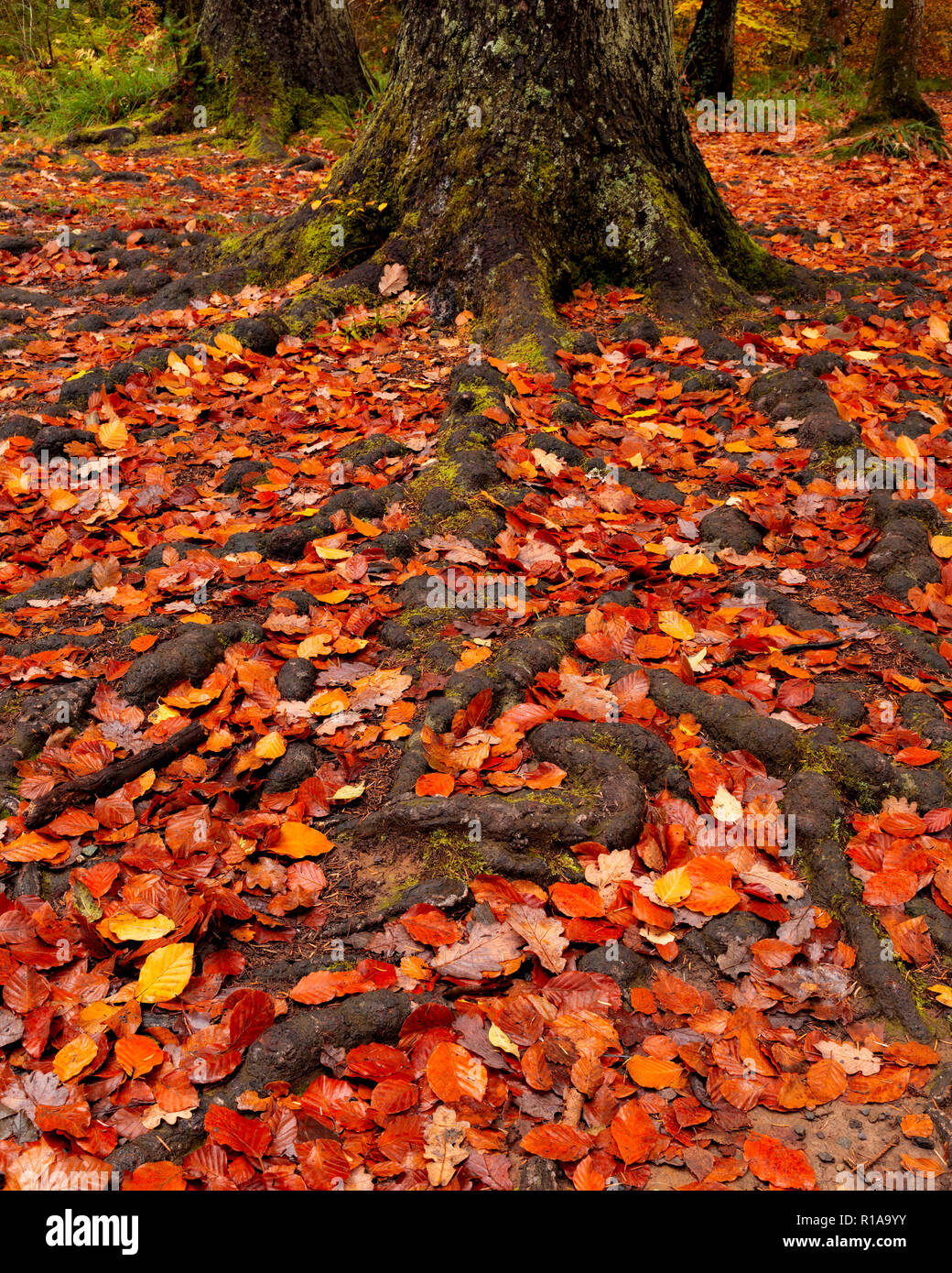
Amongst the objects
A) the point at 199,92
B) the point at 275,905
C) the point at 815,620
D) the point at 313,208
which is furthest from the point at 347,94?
the point at 275,905

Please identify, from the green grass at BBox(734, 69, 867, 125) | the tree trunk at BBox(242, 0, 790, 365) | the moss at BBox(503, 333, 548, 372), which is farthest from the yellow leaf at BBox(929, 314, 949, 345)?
the green grass at BBox(734, 69, 867, 125)

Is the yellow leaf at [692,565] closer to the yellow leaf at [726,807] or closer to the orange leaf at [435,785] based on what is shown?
the yellow leaf at [726,807]

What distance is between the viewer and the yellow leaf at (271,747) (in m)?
2.53

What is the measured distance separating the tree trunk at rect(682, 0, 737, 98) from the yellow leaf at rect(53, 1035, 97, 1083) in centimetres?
1486

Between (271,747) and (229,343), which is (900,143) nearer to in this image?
(229,343)

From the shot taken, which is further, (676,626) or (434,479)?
(434,479)

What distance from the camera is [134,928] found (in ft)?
6.74

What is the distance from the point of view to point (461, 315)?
4.69 m

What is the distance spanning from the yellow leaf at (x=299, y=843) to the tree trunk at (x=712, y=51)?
1420 cm

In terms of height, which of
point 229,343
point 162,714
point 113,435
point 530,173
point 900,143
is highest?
point 900,143

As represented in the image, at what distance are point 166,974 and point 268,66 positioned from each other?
9978 millimetres

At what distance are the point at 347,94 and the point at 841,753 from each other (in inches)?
390

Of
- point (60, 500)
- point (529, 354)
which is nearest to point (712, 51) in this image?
point (529, 354)

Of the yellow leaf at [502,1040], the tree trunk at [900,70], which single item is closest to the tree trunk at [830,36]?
the tree trunk at [900,70]
